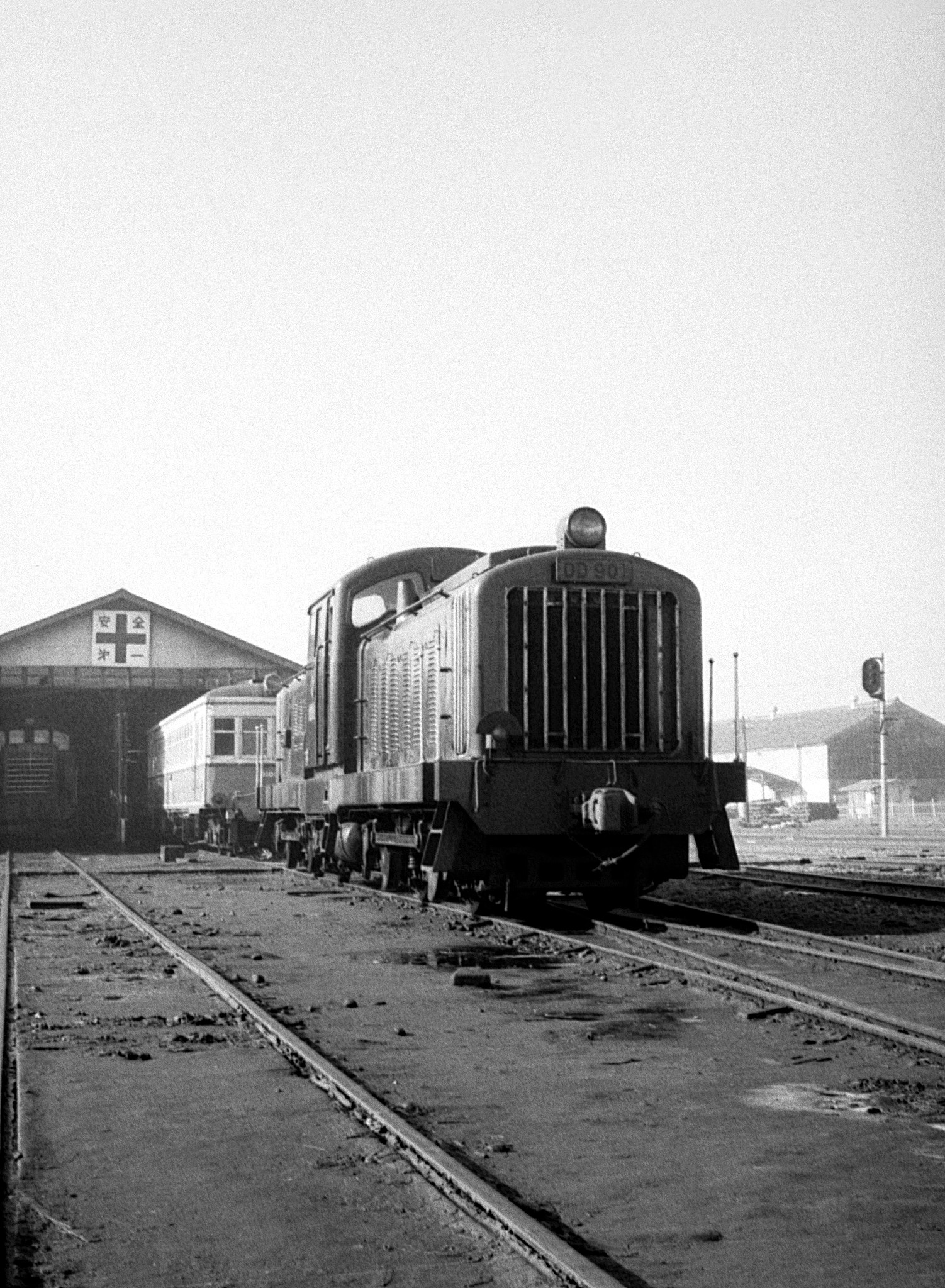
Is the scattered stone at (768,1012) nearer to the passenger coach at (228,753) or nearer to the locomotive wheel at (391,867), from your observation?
the locomotive wheel at (391,867)

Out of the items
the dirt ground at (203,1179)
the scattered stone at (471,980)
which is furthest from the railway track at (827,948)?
the dirt ground at (203,1179)

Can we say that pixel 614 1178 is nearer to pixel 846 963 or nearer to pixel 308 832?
pixel 846 963

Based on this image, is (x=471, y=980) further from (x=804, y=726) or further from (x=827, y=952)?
(x=804, y=726)

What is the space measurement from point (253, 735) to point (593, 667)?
1779cm

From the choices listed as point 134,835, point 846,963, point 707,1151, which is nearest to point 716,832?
point 846,963

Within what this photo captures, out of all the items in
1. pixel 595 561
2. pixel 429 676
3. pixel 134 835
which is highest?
pixel 595 561

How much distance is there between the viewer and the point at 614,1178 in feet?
15.2

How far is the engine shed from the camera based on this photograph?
4144 cm

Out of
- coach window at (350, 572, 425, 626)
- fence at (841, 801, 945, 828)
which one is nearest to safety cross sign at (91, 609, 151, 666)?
fence at (841, 801, 945, 828)

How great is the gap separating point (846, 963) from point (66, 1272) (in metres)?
7.07

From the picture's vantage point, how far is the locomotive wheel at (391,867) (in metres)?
15.2

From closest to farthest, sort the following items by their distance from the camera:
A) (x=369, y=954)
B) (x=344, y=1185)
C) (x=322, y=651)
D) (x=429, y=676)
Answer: (x=344, y=1185)
(x=369, y=954)
(x=429, y=676)
(x=322, y=651)

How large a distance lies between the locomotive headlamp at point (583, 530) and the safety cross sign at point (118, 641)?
35.4 m

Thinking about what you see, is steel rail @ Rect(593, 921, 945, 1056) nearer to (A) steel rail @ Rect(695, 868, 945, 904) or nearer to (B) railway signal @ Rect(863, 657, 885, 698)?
(A) steel rail @ Rect(695, 868, 945, 904)
